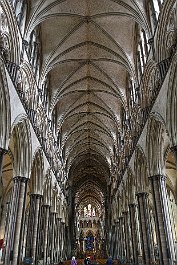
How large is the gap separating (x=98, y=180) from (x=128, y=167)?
27938mm

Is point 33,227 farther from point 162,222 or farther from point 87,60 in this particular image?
point 87,60

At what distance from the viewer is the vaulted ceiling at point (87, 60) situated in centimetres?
1755

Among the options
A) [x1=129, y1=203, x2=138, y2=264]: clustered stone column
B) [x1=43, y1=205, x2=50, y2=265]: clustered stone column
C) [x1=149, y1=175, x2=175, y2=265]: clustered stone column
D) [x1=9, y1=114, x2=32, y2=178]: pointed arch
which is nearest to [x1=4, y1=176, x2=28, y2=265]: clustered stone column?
[x1=9, y1=114, x2=32, y2=178]: pointed arch

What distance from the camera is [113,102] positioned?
2688 centimetres

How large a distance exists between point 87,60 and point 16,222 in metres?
13.8

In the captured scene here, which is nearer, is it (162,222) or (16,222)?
(16,222)

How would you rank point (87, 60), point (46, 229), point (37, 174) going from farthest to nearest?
1. point (87, 60)
2. point (46, 229)
3. point (37, 174)

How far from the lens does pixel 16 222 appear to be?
529 inches

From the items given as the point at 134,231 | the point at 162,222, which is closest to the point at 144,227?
the point at 162,222

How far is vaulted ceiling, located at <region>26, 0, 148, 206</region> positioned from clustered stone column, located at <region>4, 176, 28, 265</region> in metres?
8.18

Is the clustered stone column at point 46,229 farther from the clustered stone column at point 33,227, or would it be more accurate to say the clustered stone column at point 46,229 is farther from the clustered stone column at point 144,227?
the clustered stone column at point 144,227

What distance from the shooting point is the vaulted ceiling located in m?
17.5

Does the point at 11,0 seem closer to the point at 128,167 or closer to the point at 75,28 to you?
the point at 75,28

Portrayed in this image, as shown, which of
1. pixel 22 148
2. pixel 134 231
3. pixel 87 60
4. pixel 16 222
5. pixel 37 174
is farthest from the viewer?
pixel 87 60
